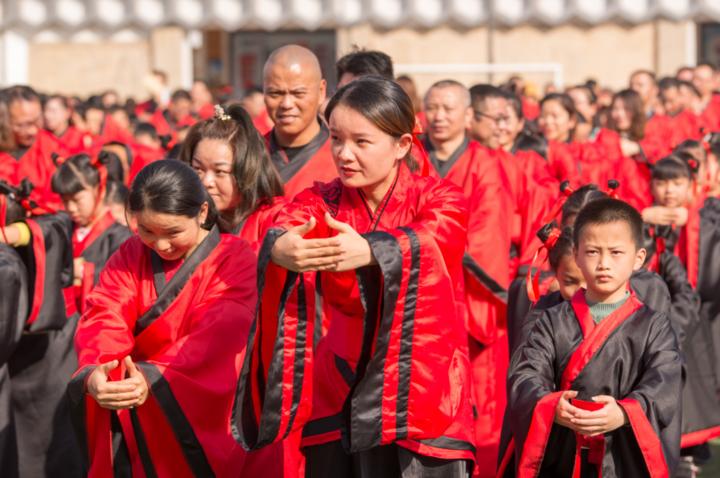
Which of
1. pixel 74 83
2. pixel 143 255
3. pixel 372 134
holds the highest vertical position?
pixel 74 83

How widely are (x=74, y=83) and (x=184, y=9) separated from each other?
213 centimetres

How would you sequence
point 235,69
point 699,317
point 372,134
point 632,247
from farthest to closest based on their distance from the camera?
1. point 235,69
2. point 699,317
3. point 632,247
4. point 372,134

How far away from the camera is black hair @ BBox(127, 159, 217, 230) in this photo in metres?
3.87

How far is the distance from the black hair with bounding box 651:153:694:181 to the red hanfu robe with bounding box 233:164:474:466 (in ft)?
8.99

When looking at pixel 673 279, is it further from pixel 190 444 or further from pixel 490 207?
pixel 190 444

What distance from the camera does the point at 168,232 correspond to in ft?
12.9

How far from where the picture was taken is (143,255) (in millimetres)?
4039

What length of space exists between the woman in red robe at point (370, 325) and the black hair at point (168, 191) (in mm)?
456

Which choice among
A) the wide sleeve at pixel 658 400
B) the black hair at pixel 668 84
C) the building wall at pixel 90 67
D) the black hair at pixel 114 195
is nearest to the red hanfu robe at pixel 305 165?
the wide sleeve at pixel 658 400

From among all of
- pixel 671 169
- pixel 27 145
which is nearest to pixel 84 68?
pixel 27 145

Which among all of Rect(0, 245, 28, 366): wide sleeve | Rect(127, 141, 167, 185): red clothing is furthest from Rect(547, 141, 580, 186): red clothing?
Rect(0, 245, 28, 366): wide sleeve

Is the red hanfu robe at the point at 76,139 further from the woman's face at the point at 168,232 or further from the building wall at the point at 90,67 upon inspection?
the building wall at the point at 90,67

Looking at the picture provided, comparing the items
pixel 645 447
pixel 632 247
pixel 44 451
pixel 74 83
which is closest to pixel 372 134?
pixel 632 247

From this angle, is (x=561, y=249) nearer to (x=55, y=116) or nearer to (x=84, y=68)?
(x=55, y=116)
